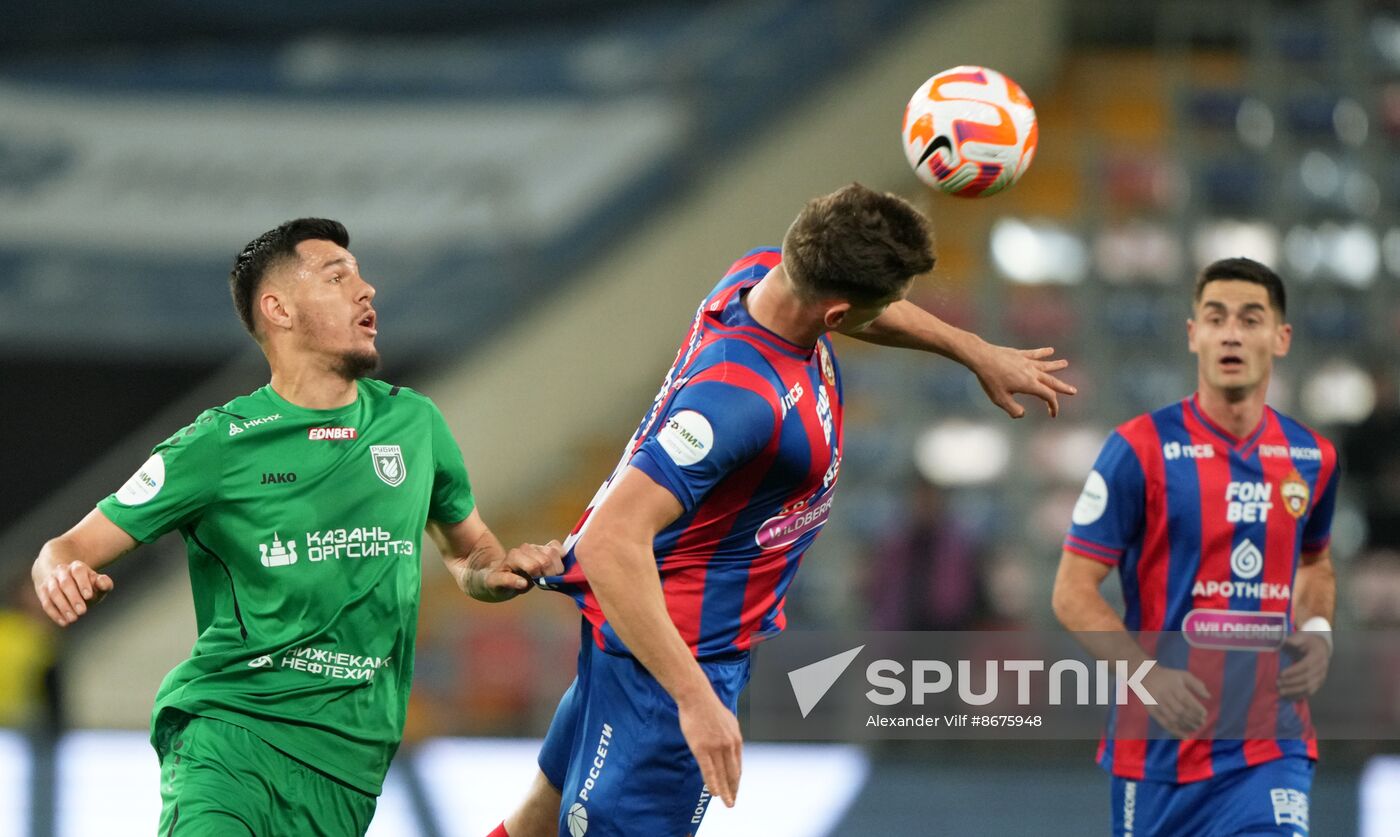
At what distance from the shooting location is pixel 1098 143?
43.8 ft

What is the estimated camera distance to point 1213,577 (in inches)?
202

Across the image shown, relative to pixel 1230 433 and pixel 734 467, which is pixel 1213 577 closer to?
pixel 1230 433

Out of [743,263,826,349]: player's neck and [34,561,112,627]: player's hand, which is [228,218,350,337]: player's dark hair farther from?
[743,263,826,349]: player's neck

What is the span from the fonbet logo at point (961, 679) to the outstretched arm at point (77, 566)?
226 centimetres

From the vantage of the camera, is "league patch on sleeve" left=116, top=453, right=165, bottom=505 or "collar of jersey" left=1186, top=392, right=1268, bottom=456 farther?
"collar of jersey" left=1186, top=392, right=1268, bottom=456

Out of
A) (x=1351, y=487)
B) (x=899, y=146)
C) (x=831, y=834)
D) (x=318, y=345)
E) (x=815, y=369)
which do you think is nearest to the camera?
(x=815, y=369)

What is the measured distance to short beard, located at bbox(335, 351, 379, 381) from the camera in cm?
457

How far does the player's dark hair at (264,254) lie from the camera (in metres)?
4.63

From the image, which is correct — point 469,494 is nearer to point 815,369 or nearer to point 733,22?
point 815,369

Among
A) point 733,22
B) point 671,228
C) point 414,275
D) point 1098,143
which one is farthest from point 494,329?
point 1098,143

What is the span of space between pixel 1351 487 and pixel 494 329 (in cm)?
592

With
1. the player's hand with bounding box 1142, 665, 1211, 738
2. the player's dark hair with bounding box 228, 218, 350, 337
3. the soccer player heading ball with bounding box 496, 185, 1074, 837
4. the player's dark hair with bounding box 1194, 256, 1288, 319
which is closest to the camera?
the soccer player heading ball with bounding box 496, 185, 1074, 837

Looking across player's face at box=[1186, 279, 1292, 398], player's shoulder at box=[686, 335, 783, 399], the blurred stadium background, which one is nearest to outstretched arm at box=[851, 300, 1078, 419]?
player's shoulder at box=[686, 335, 783, 399]

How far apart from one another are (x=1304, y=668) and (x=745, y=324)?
214 centimetres
